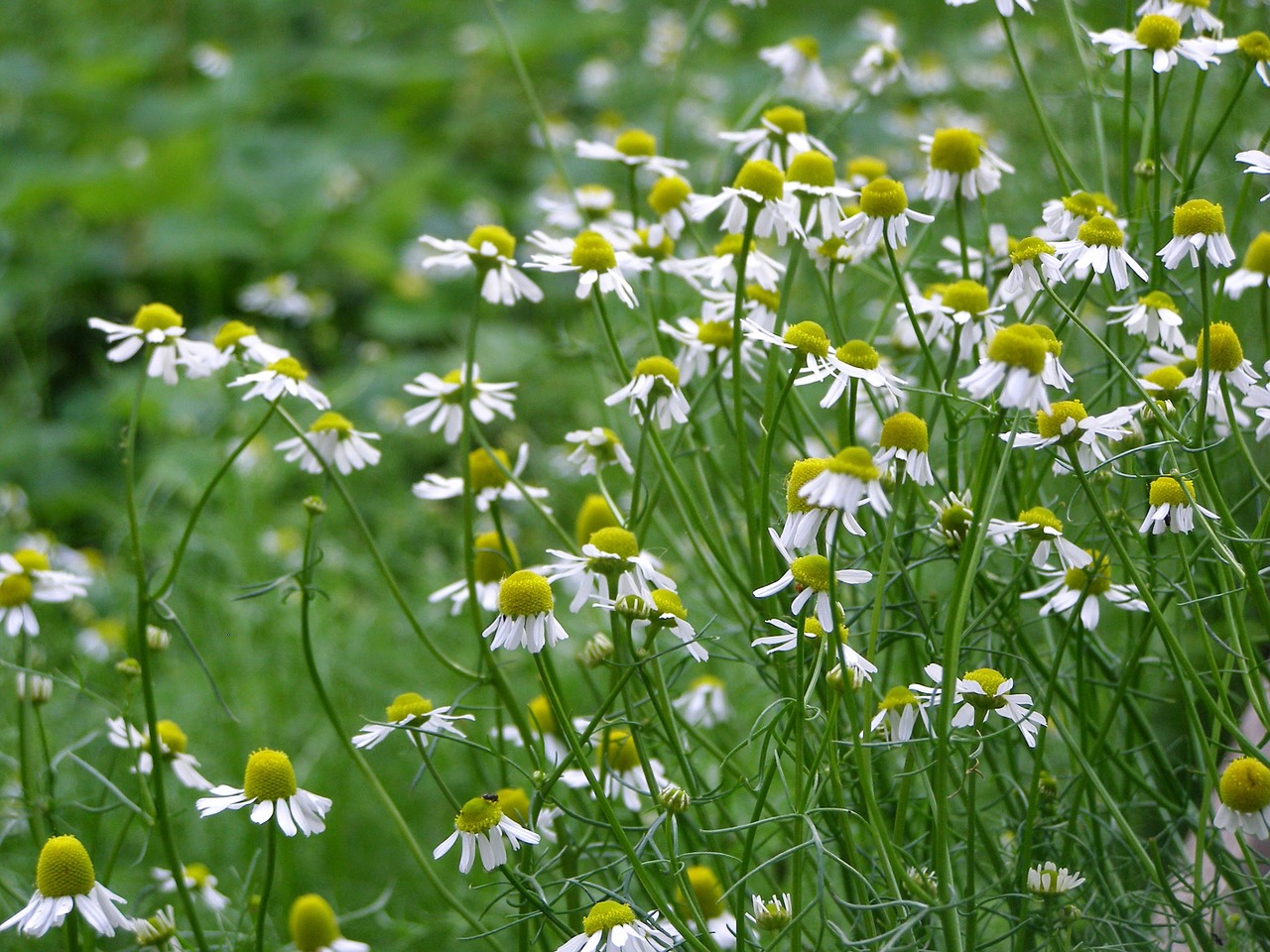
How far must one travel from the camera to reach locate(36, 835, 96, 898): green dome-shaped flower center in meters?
0.70

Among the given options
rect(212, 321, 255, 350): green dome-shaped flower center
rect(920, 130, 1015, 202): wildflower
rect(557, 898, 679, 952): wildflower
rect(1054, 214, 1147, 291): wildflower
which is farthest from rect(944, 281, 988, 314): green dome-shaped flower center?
rect(212, 321, 255, 350): green dome-shaped flower center

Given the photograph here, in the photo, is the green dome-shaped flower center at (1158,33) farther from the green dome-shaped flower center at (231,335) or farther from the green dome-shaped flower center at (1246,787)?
the green dome-shaped flower center at (231,335)

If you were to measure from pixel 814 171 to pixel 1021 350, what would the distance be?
0.98 feet

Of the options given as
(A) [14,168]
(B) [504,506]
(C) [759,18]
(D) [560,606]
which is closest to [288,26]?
(A) [14,168]

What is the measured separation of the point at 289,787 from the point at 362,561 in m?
1.14

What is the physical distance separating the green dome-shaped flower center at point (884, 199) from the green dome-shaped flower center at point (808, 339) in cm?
11

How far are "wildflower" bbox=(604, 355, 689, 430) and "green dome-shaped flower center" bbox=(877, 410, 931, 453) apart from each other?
0.53 feet

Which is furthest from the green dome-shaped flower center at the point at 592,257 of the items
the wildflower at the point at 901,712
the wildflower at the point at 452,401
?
the wildflower at the point at 901,712

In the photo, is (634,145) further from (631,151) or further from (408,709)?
(408,709)

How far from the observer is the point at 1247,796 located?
62 centimetres

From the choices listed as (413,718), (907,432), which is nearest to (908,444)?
(907,432)

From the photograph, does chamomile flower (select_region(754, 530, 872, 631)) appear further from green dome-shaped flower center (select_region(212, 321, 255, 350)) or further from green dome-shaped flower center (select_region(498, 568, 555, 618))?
green dome-shaped flower center (select_region(212, 321, 255, 350))

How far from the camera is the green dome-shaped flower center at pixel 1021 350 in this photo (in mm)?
549

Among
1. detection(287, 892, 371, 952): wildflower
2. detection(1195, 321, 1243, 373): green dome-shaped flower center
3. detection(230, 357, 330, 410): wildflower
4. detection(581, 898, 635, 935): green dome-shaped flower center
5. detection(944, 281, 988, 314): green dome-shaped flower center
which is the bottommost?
detection(287, 892, 371, 952): wildflower
